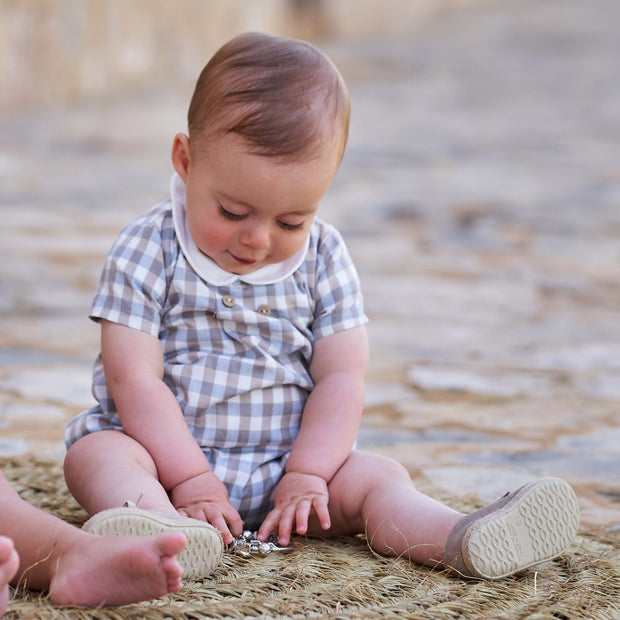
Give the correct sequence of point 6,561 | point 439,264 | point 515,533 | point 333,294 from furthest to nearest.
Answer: point 439,264 < point 333,294 < point 515,533 < point 6,561

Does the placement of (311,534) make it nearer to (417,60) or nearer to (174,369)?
(174,369)

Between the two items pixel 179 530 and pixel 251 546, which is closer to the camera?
pixel 179 530

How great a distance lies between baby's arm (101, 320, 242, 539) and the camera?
171 centimetres

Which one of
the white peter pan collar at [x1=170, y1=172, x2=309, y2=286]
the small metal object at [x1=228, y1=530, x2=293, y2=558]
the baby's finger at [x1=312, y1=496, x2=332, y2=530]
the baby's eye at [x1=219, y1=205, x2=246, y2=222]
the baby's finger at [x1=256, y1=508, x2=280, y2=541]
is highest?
the baby's eye at [x1=219, y1=205, x2=246, y2=222]

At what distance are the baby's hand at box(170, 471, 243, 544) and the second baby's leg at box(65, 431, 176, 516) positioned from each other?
5 cm

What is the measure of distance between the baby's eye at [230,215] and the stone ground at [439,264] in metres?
0.77

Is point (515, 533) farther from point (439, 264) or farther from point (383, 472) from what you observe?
point (439, 264)

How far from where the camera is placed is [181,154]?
6.04 ft

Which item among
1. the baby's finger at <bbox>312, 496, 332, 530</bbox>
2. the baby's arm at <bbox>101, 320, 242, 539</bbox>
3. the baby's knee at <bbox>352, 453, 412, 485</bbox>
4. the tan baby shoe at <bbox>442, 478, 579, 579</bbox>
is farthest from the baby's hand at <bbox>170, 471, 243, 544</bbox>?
the tan baby shoe at <bbox>442, 478, 579, 579</bbox>

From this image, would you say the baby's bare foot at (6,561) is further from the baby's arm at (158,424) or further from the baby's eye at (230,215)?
the baby's eye at (230,215)

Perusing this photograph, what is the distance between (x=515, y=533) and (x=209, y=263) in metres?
0.70

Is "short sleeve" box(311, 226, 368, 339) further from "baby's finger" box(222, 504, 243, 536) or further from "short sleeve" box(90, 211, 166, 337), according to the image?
"baby's finger" box(222, 504, 243, 536)

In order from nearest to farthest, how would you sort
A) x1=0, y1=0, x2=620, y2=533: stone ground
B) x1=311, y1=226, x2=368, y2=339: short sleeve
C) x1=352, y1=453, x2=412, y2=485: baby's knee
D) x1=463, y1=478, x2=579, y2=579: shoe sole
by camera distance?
x1=463, y1=478, x2=579, y2=579: shoe sole → x1=352, y1=453, x2=412, y2=485: baby's knee → x1=311, y1=226, x2=368, y2=339: short sleeve → x1=0, y1=0, x2=620, y2=533: stone ground

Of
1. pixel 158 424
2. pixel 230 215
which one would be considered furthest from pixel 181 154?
pixel 158 424
